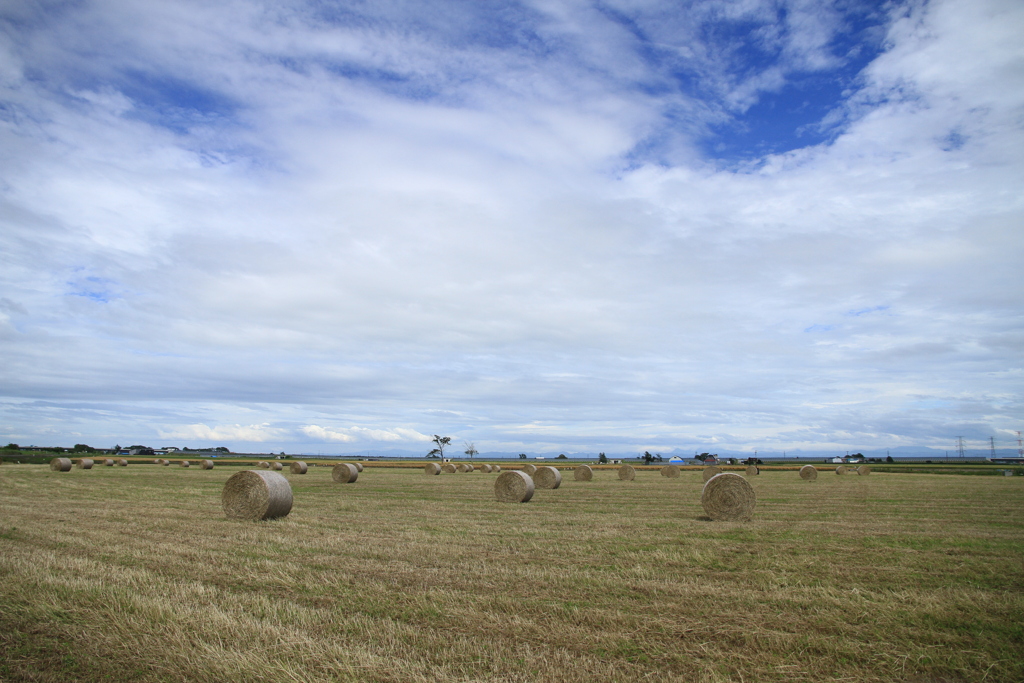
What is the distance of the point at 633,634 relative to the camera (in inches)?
235

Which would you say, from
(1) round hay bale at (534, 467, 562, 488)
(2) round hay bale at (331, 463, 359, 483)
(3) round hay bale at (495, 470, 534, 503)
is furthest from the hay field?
(2) round hay bale at (331, 463, 359, 483)

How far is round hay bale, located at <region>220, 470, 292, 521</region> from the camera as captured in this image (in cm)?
1527

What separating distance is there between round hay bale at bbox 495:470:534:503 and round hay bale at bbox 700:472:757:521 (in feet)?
22.5

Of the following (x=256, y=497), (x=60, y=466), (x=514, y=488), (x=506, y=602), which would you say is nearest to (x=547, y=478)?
(x=514, y=488)

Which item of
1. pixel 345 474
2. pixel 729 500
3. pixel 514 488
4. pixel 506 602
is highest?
pixel 729 500

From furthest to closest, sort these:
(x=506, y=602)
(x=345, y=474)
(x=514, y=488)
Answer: (x=345, y=474) < (x=514, y=488) < (x=506, y=602)

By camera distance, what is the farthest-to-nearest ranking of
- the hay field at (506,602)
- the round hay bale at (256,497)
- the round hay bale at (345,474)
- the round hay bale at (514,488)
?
1. the round hay bale at (345,474)
2. the round hay bale at (514,488)
3. the round hay bale at (256,497)
4. the hay field at (506,602)

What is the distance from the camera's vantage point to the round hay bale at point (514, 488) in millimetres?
20906

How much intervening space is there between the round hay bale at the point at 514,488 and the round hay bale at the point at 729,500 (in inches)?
271

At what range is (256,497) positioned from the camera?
15.4 meters

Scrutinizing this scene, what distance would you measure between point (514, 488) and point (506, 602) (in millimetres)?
14297

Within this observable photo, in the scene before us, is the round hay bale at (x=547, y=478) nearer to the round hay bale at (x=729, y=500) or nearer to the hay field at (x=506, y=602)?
the round hay bale at (x=729, y=500)

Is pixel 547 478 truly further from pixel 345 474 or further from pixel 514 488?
pixel 345 474

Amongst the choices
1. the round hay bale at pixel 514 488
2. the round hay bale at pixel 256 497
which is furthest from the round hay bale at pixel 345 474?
the round hay bale at pixel 256 497
